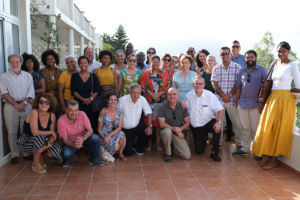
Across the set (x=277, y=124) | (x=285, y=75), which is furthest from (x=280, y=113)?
(x=285, y=75)

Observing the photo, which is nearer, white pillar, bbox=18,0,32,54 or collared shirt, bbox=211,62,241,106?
collared shirt, bbox=211,62,241,106

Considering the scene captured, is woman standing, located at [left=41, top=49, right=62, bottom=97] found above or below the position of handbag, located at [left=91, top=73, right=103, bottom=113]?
above

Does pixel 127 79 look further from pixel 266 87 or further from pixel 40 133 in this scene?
pixel 266 87

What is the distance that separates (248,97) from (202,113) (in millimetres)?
762

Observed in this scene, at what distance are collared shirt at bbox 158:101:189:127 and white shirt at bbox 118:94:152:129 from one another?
0.78 ft

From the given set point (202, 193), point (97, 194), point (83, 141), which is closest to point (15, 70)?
point (83, 141)

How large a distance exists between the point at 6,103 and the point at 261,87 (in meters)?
3.81

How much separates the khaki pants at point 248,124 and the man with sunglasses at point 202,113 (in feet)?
1.19

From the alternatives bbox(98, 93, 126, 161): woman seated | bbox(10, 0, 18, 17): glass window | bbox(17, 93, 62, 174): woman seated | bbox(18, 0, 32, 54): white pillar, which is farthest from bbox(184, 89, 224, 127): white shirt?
bbox(10, 0, 18, 17): glass window

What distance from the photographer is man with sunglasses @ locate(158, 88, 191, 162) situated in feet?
13.3

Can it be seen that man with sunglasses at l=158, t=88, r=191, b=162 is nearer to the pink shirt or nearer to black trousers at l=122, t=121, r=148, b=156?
black trousers at l=122, t=121, r=148, b=156

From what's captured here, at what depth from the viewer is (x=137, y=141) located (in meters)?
4.47

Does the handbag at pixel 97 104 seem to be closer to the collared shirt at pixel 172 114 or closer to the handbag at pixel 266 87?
the collared shirt at pixel 172 114

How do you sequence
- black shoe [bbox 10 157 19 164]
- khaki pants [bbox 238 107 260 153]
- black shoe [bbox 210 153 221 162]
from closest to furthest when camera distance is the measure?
1. black shoe [bbox 10 157 19 164]
2. black shoe [bbox 210 153 221 162]
3. khaki pants [bbox 238 107 260 153]
